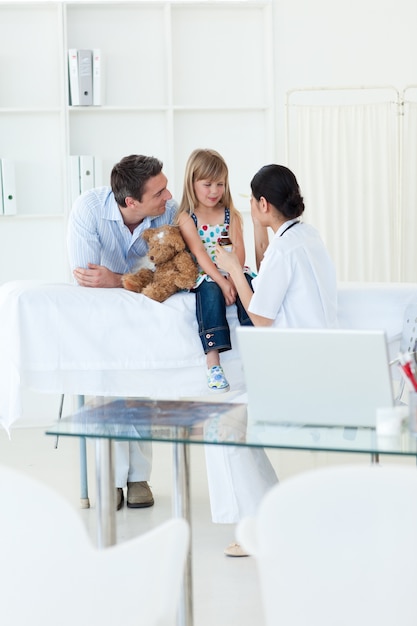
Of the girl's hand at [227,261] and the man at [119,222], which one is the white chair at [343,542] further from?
the man at [119,222]

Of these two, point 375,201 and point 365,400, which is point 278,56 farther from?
point 365,400

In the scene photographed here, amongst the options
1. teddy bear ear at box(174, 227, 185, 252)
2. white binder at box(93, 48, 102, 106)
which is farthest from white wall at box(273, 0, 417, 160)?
teddy bear ear at box(174, 227, 185, 252)

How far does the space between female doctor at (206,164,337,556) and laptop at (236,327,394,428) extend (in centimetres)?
98

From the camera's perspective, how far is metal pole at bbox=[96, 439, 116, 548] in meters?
1.91

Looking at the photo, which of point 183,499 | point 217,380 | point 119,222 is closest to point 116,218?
point 119,222

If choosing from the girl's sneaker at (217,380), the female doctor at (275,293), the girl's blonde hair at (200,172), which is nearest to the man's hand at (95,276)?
the girl's blonde hair at (200,172)

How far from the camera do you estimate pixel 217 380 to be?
3.17 m

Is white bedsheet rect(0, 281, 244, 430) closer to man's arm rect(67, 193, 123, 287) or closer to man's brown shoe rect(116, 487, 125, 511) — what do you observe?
man's arm rect(67, 193, 123, 287)

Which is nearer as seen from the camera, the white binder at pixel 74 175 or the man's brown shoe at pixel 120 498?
the man's brown shoe at pixel 120 498

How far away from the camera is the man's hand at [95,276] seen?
3.32m

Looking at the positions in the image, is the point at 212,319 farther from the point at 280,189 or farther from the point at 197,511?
the point at 197,511

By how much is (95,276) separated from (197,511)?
0.96 m

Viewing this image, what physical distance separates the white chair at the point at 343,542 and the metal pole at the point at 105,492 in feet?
1.86

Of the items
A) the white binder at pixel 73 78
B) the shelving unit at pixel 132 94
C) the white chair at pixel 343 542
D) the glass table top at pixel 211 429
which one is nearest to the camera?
the white chair at pixel 343 542
